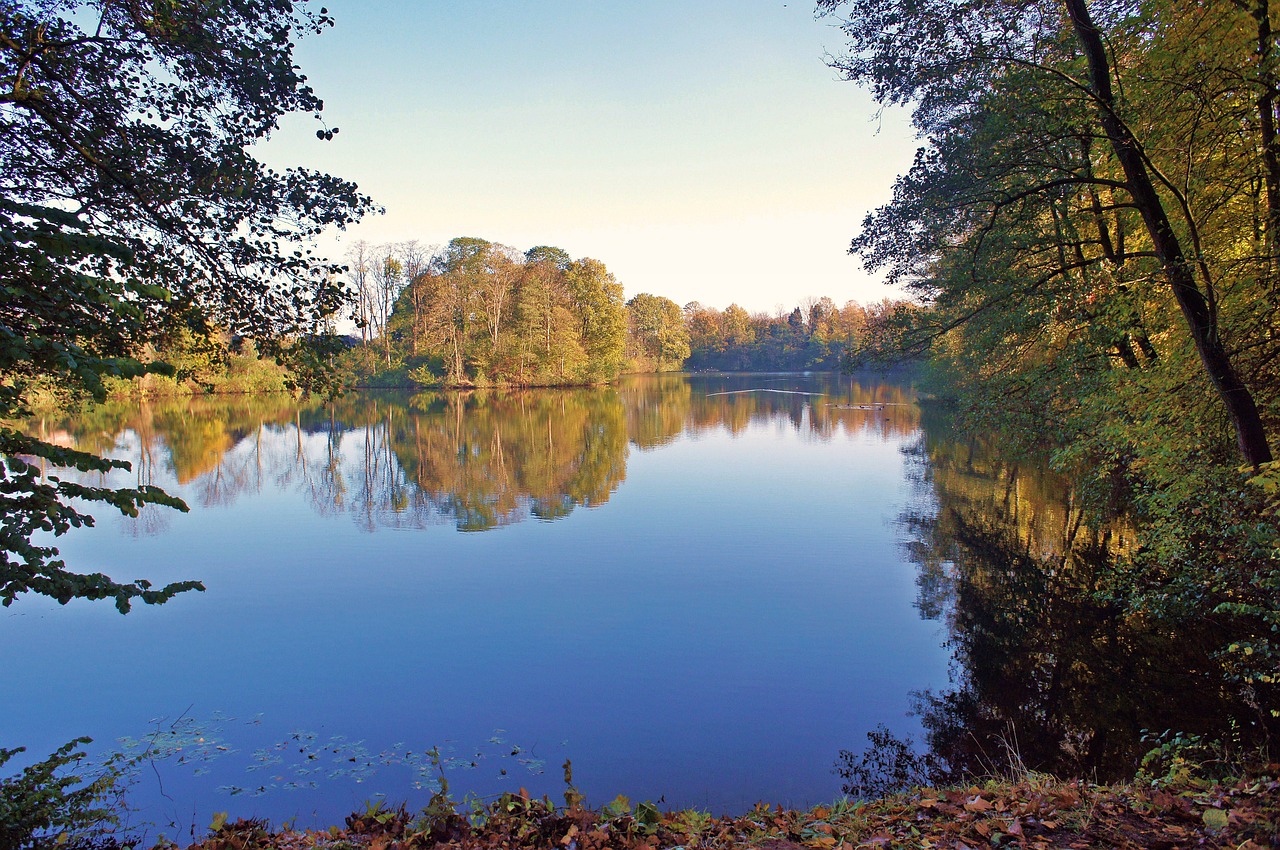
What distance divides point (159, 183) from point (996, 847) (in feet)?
→ 23.5

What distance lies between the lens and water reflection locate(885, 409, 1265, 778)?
6.40 meters

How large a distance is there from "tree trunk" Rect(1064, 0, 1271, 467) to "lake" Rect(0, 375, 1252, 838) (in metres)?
2.66

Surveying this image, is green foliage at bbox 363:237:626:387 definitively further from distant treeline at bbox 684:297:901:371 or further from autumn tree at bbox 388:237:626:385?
distant treeline at bbox 684:297:901:371

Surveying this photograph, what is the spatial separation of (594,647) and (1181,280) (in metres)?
7.26

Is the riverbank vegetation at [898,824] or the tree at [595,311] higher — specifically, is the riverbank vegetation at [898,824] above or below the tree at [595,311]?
below

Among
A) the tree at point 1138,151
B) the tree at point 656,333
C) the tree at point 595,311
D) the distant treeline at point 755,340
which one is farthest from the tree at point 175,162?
the distant treeline at point 755,340

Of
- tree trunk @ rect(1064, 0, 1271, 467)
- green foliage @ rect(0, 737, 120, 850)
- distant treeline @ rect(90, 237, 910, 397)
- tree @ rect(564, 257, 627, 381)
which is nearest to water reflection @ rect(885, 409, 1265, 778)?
tree trunk @ rect(1064, 0, 1271, 467)

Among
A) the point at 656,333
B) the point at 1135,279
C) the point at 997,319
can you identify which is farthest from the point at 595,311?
the point at 1135,279

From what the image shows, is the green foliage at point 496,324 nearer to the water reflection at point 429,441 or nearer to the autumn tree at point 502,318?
the autumn tree at point 502,318

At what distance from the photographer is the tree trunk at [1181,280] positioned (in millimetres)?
5898

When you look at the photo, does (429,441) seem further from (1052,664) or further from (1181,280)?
(1181,280)

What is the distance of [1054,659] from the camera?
8.17 meters

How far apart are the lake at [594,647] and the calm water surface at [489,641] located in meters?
0.04

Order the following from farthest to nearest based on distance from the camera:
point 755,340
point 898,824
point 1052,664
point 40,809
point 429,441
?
point 755,340, point 429,441, point 1052,664, point 898,824, point 40,809
